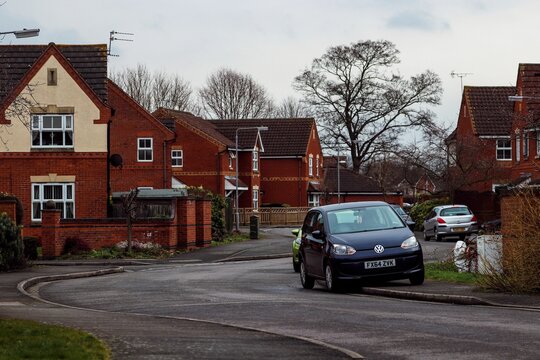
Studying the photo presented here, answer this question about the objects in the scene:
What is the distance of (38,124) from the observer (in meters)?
47.0

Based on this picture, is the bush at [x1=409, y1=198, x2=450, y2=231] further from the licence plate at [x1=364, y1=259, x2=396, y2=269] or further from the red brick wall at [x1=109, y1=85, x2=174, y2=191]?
the licence plate at [x1=364, y1=259, x2=396, y2=269]

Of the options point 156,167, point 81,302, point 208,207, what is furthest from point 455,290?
point 156,167

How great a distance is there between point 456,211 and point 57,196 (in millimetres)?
18176

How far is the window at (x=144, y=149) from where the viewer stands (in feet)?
206

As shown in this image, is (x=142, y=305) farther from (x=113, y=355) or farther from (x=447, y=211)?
(x=447, y=211)

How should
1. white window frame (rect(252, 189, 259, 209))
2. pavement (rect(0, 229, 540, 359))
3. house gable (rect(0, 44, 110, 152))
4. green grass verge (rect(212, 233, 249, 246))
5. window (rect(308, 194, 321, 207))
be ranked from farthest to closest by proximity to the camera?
window (rect(308, 194, 321, 207)), white window frame (rect(252, 189, 259, 209)), green grass verge (rect(212, 233, 249, 246)), house gable (rect(0, 44, 110, 152)), pavement (rect(0, 229, 540, 359))

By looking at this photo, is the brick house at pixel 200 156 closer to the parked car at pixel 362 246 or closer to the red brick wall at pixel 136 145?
the red brick wall at pixel 136 145

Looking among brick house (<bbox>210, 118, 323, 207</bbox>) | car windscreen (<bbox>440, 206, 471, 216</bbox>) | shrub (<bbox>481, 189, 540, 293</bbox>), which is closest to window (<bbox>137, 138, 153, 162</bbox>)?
car windscreen (<bbox>440, 206, 471, 216</bbox>)

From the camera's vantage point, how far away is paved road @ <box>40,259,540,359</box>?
1167 centimetres

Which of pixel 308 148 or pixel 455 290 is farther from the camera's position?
pixel 308 148

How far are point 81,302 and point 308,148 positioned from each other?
234ft

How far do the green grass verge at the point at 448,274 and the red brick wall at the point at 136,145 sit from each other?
36.7m

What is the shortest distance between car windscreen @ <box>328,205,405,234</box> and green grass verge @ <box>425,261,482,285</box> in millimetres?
1679

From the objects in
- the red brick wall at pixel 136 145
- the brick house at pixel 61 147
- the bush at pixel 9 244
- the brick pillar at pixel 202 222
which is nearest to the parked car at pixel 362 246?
the bush at pixel 9 244
